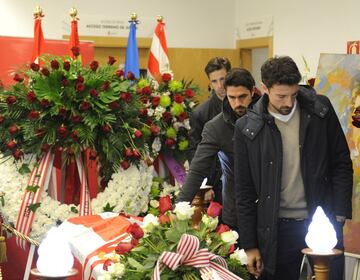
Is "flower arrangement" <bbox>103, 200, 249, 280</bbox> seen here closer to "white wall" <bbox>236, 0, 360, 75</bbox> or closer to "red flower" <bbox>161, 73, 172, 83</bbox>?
"red flower" <bbox>161, 73, 172, 83</bbox>

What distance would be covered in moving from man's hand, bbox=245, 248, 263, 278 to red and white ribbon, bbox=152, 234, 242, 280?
3.34ft

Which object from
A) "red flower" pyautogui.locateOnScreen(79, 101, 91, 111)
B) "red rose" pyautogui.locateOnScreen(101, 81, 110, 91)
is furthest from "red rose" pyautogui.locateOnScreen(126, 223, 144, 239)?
"red rose" pyautogui.locateOnScreen(101, 81, 110, 91)

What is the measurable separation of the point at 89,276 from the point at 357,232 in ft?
5.22

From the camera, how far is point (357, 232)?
12.6 ft

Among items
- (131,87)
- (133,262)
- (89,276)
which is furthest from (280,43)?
(133,262)

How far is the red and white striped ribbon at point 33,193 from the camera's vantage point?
14.1 ft

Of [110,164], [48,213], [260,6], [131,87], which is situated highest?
[260,6]

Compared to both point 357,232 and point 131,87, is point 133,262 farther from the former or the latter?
point 131,87

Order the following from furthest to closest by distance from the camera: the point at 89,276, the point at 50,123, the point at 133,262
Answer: the point at 50,123, the point at 89,276, the point at 133,262

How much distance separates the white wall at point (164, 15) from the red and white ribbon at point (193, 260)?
17.7ft

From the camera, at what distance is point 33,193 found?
4.31 meters

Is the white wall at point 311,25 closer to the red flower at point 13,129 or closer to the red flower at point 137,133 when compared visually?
the red flower at point 137,133

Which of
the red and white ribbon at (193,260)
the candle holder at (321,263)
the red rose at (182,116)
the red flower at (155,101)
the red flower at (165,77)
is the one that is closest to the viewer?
the candle holder at (321,263)

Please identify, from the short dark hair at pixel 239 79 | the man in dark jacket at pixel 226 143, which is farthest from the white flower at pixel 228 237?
the short dark hair at pixel 239 79
